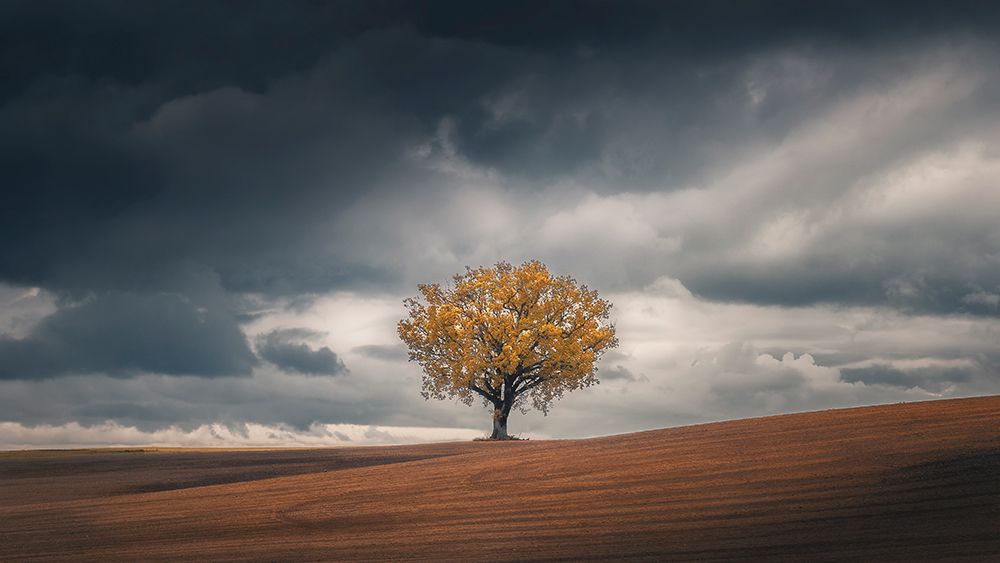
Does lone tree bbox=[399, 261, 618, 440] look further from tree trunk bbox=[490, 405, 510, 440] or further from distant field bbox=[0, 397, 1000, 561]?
distant field bbox=[0, 397, 1000, 561]

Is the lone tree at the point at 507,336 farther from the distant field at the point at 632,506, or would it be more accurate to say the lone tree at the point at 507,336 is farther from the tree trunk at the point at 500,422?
the distant field at the point at 632,506

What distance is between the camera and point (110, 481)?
26.4 metres

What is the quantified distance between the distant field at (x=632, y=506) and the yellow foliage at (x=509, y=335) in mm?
23222

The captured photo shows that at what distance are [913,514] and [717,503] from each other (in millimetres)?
2560

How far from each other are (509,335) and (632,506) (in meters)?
32.8

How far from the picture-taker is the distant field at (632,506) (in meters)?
8.66

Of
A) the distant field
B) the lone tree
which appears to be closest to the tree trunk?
the lone tree

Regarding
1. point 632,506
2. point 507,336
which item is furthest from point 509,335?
point 632,506

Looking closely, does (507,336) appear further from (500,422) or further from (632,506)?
(632,506)

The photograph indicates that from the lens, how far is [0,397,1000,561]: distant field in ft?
28.4

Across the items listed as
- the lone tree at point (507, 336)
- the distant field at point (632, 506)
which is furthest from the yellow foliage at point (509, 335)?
the distant field at point (632, 506)

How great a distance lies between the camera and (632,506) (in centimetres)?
1129

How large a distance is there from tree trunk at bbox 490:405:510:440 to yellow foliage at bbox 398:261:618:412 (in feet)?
0.80

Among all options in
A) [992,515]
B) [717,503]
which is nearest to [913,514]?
→ [992,515]
